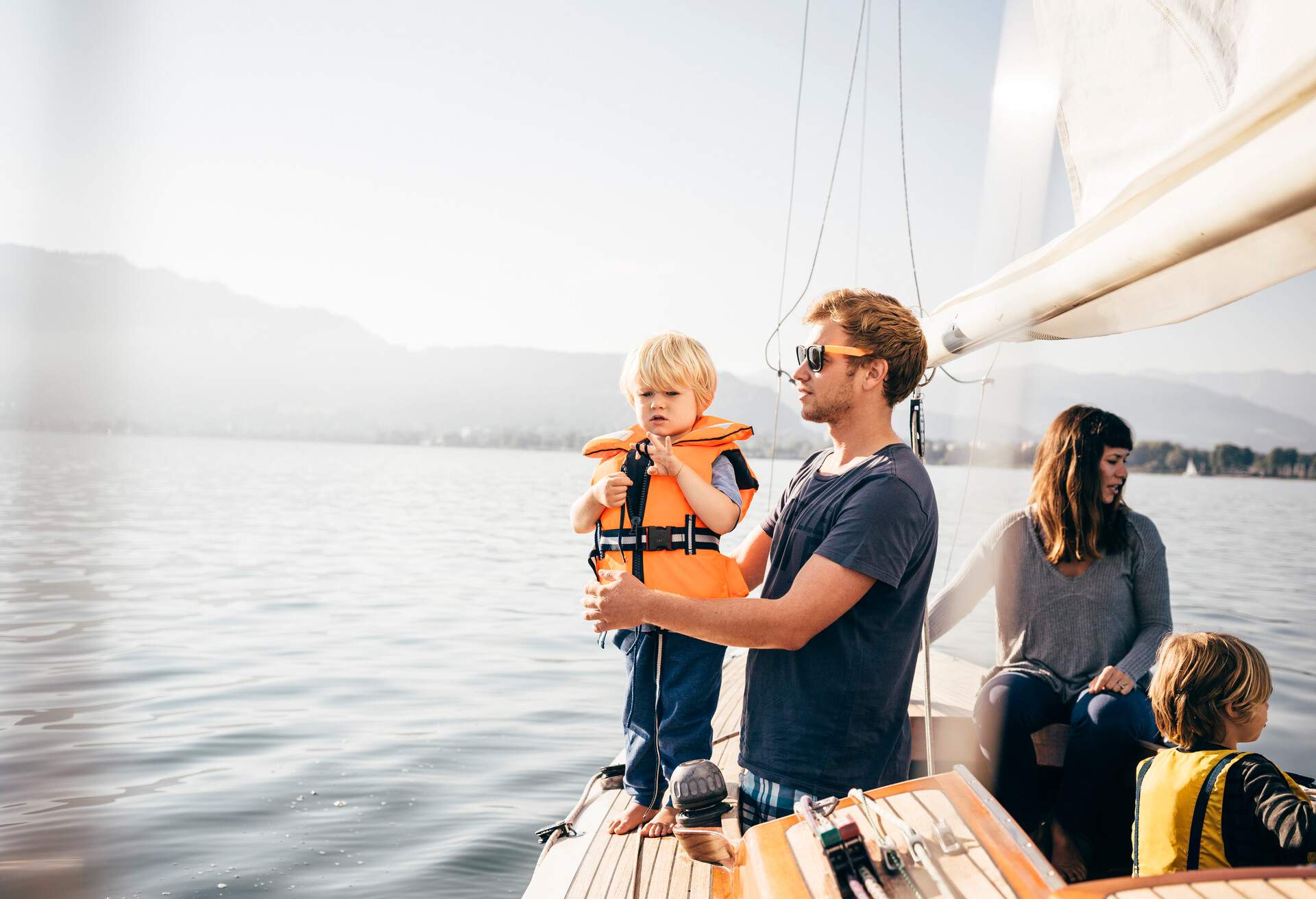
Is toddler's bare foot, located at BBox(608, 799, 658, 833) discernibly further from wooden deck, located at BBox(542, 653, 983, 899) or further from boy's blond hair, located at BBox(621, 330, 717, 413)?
boy's blond hair, located at BBox(621, 330, 717, 413)

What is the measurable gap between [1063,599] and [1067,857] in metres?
0.78

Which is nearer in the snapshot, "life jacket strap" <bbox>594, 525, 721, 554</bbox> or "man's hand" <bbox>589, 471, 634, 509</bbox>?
"man's hand" <bbox>589, 471, 634, 509</bbox>

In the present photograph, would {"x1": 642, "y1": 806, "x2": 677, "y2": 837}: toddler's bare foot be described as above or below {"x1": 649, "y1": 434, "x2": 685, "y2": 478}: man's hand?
below

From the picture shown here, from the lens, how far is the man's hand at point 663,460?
268cm

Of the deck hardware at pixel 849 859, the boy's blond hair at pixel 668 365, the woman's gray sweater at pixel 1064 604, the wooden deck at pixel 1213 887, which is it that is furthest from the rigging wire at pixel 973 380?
the wooden deck at pixel 1213 887

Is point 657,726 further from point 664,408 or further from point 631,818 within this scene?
point 664,408

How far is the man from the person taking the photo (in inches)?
72.2

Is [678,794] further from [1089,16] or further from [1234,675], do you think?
[1089,16]

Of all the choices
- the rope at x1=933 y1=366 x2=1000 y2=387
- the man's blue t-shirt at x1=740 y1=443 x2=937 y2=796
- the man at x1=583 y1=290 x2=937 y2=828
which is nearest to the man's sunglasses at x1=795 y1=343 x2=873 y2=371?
Answer: the man at x1=583 y1=290 x2=937 y2=828

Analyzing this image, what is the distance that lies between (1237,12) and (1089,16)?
86 centimetres

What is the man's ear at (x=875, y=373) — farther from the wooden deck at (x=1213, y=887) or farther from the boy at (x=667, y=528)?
the wooden deck at (x=1213, y=887)

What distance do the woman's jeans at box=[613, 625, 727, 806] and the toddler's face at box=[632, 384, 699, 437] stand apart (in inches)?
24.5

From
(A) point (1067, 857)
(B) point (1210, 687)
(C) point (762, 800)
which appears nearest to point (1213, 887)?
(B) point (1210, 687)

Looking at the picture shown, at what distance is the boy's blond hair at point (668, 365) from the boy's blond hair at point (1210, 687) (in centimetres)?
150
